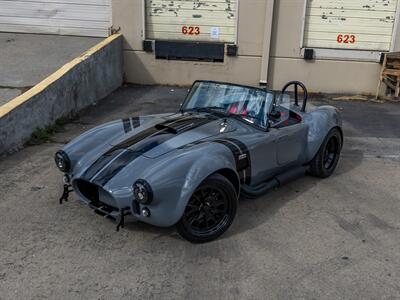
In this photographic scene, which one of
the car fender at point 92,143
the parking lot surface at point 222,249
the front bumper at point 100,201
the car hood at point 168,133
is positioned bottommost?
the parking lot surface at point 222,249

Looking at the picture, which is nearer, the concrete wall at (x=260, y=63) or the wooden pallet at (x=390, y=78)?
the wooden pallet at (x=390, y=78)

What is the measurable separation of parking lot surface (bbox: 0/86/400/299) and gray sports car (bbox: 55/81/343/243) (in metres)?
0.25

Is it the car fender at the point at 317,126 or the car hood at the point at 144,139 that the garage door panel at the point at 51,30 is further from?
the car fender at the point at 317,126

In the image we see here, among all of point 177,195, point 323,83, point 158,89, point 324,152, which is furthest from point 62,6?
point 177,195

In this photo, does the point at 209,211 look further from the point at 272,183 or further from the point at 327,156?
the point at 327,156

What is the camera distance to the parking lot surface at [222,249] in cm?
341

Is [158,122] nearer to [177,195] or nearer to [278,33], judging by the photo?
[177,195]

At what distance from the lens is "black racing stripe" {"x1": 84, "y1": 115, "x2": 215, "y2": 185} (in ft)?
13.0

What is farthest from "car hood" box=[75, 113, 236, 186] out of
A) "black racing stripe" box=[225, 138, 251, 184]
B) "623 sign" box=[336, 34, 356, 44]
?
"623 sign" box=[336, 34, 356, 44]

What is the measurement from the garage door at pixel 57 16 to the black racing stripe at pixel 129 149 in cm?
767

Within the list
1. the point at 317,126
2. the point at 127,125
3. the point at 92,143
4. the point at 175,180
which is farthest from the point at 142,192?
the point at 317,126

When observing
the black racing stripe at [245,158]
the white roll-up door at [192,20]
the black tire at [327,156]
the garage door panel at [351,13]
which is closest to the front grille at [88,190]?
the black racing stripe at [245,158]

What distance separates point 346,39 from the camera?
11.2 m

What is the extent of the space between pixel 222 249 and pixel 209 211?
35cm
